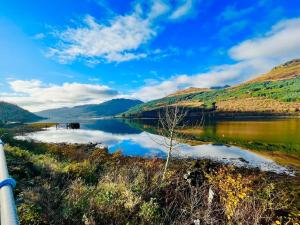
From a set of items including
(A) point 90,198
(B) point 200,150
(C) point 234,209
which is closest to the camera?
(A) point 90,198

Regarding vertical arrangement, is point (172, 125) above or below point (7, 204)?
above

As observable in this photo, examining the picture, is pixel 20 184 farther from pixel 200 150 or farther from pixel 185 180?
pixel 200 150

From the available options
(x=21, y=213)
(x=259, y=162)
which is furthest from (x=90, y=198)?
(x=259, y=162)

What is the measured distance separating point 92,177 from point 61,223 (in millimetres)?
7893

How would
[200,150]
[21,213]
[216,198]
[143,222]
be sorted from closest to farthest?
[21,213], [143,222], [216,198], [200,150]

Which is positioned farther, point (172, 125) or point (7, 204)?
point (172, 125)

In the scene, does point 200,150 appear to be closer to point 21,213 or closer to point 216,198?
point 216,198

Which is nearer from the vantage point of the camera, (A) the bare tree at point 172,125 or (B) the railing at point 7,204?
(B) the railing at point 7,204

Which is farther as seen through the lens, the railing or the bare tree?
the bare tree

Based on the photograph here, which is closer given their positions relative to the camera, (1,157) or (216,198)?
(1,157)

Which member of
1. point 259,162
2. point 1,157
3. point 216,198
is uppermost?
point 1,157

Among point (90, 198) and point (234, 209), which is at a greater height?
point (90, 198)

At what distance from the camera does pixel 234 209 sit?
9.57 m

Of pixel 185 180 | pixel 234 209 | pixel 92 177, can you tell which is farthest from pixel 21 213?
pixel 185 180
